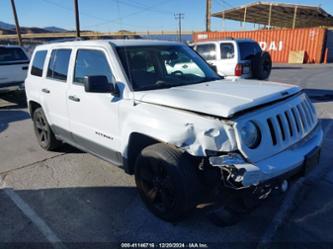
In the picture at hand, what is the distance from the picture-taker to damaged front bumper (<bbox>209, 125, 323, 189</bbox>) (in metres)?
2.44

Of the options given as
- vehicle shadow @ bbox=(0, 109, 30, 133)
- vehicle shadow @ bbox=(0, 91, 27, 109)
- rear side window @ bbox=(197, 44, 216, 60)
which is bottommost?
vehicle shadow @ bbox=(0, 91, 27, 109)

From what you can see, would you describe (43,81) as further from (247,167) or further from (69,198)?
(247,167)

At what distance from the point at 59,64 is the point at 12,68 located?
649 centimetres

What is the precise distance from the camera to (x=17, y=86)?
9930 millimetres

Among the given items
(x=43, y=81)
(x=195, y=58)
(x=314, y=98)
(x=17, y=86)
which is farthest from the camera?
(x=17, y=86)

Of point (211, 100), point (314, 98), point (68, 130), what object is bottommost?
point (314, 98)

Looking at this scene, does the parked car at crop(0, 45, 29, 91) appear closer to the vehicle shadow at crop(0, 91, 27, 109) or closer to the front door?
the vehicle shadow at crop(0, 91, 27, 109)

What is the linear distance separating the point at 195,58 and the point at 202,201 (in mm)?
2273

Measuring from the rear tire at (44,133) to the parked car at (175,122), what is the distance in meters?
0.76

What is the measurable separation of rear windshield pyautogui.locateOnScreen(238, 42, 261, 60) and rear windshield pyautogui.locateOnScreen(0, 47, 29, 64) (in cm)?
731

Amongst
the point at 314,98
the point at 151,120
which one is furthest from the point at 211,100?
the point at 314,98

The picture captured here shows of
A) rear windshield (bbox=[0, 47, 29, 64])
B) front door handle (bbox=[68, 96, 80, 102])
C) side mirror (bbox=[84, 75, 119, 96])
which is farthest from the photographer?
rear windshield (bbox=[0, 47, 29, 64])

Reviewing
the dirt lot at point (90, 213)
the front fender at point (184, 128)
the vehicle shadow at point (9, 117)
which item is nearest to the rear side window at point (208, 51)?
the dirt lot at point (90, 213)

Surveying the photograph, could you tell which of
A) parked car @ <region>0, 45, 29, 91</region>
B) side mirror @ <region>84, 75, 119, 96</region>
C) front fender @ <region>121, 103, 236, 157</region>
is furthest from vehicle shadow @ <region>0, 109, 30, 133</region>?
front fender @ <region>121, 103, 236, 157</region>
